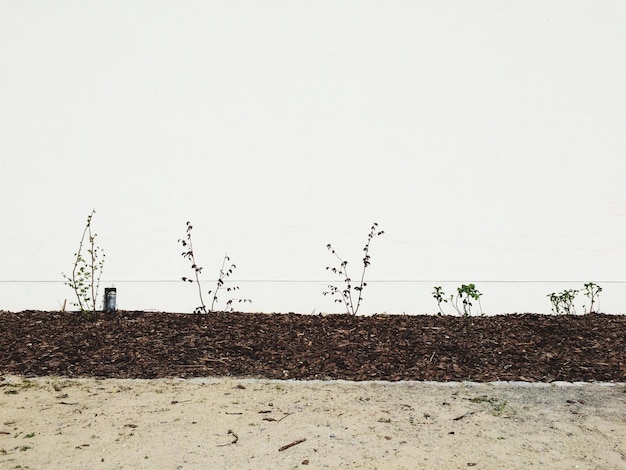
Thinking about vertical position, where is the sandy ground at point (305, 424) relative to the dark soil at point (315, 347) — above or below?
below

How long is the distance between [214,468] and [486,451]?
4.87ft

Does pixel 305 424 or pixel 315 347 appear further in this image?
pixel 315 347

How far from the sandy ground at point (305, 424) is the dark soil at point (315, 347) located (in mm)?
264

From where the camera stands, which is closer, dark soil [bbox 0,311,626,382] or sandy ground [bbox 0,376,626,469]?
sandy ground [bbox 0,376,626,469]

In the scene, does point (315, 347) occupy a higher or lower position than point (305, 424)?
higher

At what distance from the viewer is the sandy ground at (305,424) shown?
10.2 ft

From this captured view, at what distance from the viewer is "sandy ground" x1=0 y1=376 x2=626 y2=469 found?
309 cm

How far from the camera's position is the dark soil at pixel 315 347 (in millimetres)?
4504

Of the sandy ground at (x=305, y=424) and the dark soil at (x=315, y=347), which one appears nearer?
the sandy ground at (x=305, y=424)

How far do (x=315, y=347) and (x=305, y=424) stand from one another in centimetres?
144

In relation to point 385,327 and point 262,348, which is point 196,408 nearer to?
point 262,348

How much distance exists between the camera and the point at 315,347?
16.2ft

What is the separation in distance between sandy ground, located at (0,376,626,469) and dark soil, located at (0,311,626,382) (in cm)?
26

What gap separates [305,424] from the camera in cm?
352
